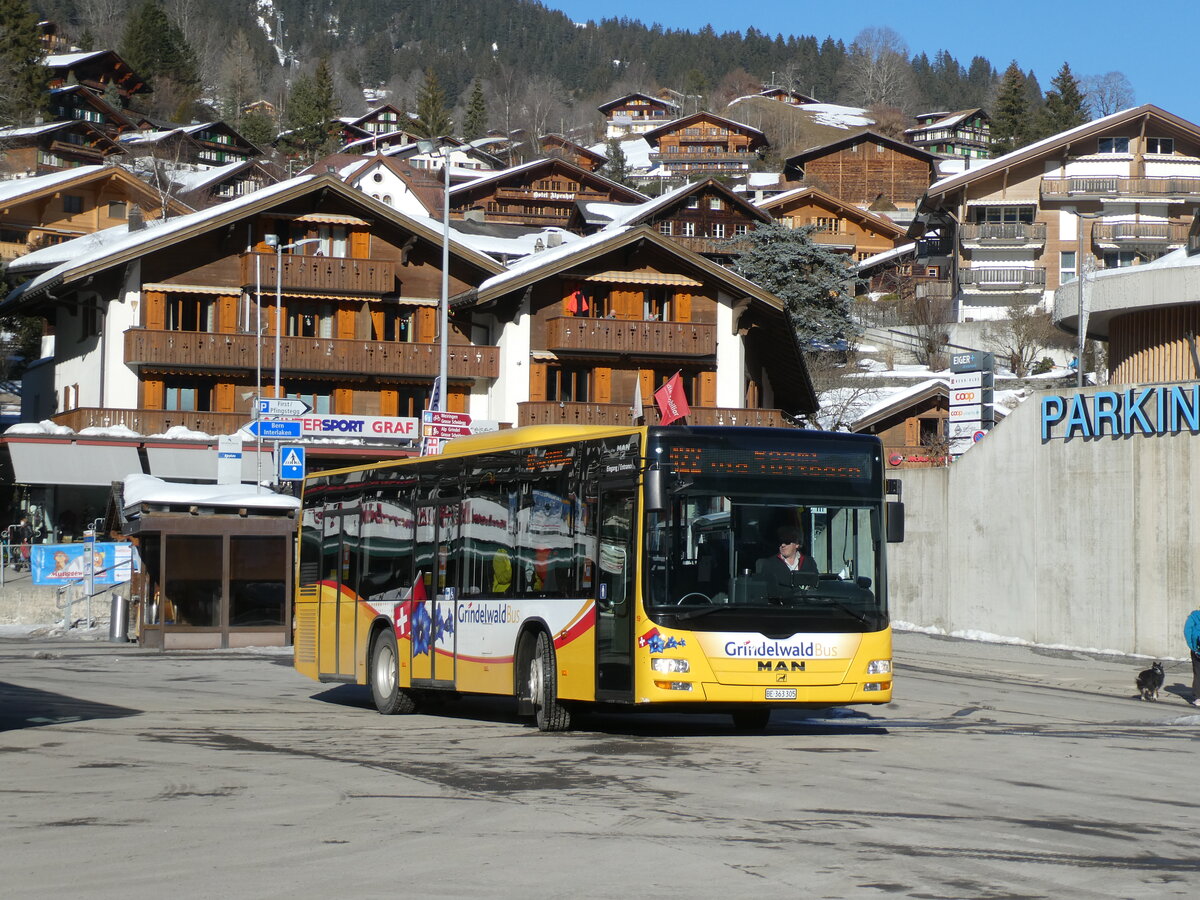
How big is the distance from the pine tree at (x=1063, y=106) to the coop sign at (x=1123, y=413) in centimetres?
11143

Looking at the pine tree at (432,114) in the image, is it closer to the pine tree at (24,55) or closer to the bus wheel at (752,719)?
the pine tree at (24,55)

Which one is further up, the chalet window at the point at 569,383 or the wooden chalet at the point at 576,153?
the wooden chalet at the point at 576,153

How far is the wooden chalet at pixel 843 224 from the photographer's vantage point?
393ft

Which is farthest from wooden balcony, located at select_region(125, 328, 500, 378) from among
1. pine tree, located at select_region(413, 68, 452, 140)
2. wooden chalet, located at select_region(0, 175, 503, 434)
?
pine tree, located at select_region(413, 68, 452, 140)

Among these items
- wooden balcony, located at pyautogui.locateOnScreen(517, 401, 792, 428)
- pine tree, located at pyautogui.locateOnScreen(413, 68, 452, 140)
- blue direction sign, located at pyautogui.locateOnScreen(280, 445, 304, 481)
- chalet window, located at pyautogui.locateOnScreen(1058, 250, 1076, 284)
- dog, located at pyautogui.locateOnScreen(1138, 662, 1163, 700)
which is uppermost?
pine tree, located at pyautogui.locateOnScreen(413, 68, 452, 140)

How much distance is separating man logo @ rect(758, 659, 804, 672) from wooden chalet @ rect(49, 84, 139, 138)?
122048mm

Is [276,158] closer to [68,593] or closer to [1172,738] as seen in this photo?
[68,593]

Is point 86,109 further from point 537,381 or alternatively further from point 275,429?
point 275,429

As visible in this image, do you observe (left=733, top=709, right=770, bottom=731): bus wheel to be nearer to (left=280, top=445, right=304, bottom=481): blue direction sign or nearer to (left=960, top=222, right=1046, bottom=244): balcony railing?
(left=280, top=445, right=304, bottom=481): blue direction sign

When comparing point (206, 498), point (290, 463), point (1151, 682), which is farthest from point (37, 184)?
point (1151, 682)

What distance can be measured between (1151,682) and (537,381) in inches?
1417

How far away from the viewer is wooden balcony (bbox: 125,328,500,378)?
53406 millimetres

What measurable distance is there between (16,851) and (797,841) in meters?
4.19

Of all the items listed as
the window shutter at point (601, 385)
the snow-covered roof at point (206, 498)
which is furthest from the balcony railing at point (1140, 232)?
the snow-covered roof at point (206, 498)
